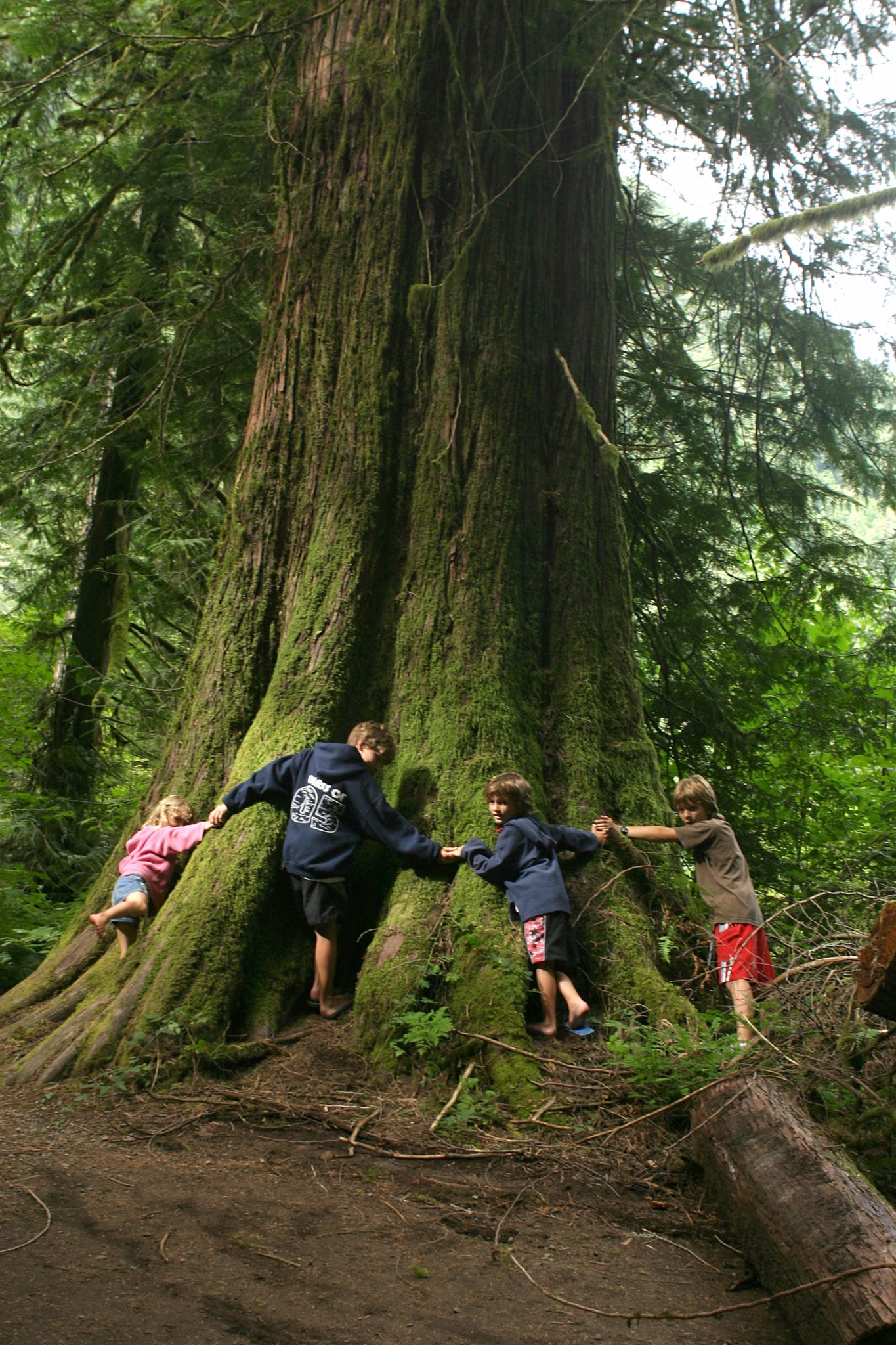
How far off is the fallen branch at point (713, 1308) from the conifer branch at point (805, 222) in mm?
3854

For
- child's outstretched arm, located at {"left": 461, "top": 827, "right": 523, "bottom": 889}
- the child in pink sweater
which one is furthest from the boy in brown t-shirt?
the child in pink sweater

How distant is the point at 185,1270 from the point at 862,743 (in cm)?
670

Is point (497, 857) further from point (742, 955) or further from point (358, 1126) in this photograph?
point (742, 955)

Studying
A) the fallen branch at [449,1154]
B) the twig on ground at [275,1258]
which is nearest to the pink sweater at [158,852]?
the fallen branch at [449,1154]

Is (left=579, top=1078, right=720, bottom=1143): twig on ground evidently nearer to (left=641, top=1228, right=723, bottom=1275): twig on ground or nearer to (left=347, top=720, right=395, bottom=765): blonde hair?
(left=641, top=1228, right=723, bottom=1275): twig on ground

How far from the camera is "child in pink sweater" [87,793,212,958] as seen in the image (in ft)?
15.2

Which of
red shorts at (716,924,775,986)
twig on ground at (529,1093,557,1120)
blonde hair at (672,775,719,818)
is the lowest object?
twig on ground at (529,1093,557,1120)

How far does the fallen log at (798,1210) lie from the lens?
2250 millimetres

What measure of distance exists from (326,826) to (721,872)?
2198 mm

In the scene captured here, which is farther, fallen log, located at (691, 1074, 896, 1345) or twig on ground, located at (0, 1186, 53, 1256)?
twig on ground, located at (0, 1186, 53, 1256)

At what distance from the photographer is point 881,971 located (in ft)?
8.64

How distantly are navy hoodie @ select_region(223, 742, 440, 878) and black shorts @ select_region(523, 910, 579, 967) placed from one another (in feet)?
1.91

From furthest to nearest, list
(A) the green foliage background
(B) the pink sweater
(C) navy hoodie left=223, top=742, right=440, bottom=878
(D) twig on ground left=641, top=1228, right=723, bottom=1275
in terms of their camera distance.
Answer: (A) the green foliage background
(B) the pink sweater
(C) navy hoodie left=223, top=742, right=440, bottom=878
(D) twig on ground left=641, top=1228, right=723, bottom=1275

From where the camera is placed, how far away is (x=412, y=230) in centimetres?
555
